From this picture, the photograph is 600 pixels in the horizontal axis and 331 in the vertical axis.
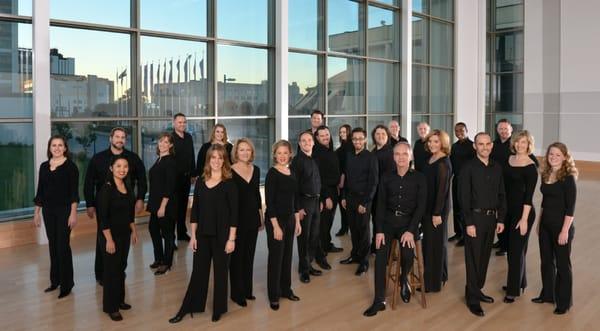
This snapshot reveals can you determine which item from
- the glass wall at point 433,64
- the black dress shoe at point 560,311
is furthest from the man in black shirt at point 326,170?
the glass wall at point 433,64

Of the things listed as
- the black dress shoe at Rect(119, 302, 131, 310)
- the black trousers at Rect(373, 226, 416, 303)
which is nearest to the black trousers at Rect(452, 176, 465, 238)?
the black trousers at Rect(373, 226, 416, 303)

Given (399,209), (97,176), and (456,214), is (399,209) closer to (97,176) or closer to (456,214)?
(97,176)

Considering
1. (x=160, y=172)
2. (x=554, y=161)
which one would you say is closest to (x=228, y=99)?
(x=160, y=172)

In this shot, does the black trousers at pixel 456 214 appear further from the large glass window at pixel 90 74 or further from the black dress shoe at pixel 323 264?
the large glass window at pixel 90 74

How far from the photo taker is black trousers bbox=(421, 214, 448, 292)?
217 inches

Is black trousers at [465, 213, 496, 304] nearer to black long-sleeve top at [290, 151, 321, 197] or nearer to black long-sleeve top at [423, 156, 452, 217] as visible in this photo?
black long-sleeve top at [423, 156, 452, 217]

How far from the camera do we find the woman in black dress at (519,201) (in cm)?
518

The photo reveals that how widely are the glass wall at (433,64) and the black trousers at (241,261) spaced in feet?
36.0

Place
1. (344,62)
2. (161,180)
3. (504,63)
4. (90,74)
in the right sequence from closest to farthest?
(161,180) → (90,74) → (344,62) → (504,63)

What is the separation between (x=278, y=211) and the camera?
503 centimetres

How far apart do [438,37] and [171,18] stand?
9529 mm

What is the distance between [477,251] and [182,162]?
416 cm

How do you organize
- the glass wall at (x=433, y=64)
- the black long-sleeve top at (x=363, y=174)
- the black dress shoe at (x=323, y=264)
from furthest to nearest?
the glass wall at (x=433, y=64)
the black dress shoe at (x=323, y=264)
the black long-sleeve top at (x=363, y=174)

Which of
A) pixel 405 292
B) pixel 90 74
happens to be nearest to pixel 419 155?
pixel 405 292
